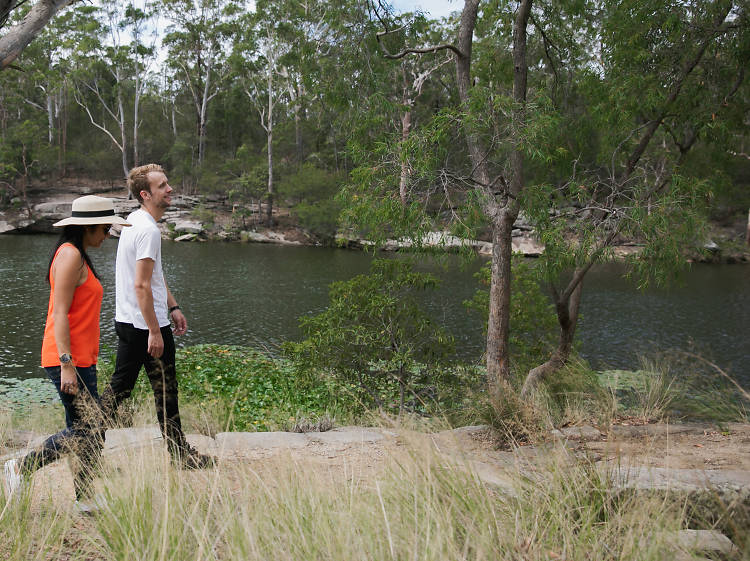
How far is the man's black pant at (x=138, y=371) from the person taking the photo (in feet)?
10.2

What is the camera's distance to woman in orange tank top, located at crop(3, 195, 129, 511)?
2.78 m

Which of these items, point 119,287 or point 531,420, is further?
point 531,420

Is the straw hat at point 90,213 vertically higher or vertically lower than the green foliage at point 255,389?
higher

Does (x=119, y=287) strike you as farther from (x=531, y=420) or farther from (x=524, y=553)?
(x=531, y=420)

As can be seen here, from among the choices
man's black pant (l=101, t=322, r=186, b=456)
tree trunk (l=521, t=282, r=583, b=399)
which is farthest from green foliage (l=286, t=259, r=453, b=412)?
man's black pant (l=101, t=322, r=186, b=456)

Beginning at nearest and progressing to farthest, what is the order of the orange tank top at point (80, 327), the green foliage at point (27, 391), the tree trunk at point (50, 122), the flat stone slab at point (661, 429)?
the orange tank top at point (80, 327) < the flat stone slab at point (661, 429) < the green foliage at point (27, 391) < the tree trunk at point (50, 122)

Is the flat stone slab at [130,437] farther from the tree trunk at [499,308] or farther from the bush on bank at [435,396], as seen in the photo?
the tree trunk at [499,308]

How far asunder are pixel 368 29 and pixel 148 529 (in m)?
6.80

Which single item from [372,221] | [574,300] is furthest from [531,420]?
[574,300]

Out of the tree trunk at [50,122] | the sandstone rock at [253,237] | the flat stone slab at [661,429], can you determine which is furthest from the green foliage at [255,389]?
the tree trunk at [50,122]

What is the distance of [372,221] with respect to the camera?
21.6 feet

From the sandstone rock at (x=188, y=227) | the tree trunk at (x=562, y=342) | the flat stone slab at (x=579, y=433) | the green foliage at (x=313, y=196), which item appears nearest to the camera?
the flat stone slab at (x=579, y=433)

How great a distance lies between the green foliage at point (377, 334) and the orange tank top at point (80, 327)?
425 centimetres

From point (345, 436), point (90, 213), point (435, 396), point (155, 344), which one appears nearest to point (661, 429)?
point (345, 436)
